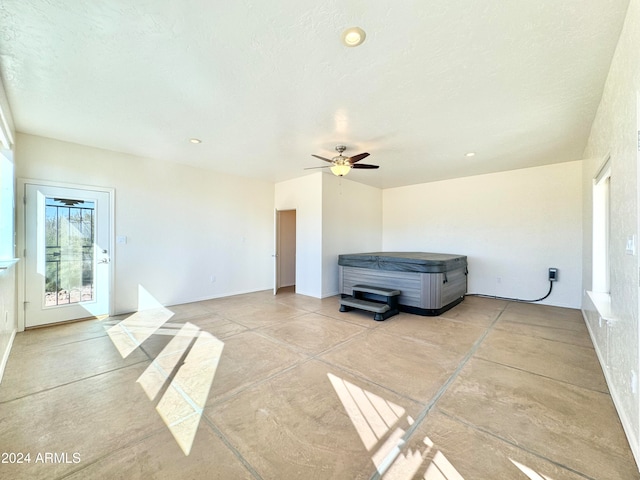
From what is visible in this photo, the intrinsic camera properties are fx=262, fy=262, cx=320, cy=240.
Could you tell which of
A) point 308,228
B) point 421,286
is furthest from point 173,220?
point 421,286

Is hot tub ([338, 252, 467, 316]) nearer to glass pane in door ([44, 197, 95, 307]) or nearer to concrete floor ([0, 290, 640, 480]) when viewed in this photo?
concrete floor ([0, 290, 640, 480])

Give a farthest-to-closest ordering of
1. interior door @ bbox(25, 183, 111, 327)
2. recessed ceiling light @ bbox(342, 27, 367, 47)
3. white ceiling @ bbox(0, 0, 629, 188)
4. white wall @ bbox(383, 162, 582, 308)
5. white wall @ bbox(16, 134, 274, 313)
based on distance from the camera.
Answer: white wall @ bbox(383, 162, 582, 308)
white wall @ bbox(16, 134, 274, 313)
interior door @ bbox(25, 183, 111, 327)
recessed ceiling light @ bbox(342, 27, 367, 47)
white ceiling @ bbox(0, 0, 629, 188)

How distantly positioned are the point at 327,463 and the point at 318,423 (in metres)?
0.33

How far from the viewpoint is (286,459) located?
1.56 meters

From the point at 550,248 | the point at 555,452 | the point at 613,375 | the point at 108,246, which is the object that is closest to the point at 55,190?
the point at 108,246

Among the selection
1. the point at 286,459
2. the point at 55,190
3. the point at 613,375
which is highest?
the point at 55,190

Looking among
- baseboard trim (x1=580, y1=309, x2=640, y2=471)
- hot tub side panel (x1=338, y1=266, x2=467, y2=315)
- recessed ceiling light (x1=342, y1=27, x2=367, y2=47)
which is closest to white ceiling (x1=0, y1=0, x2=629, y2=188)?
recessed ceiling light (x1=342, y1=27, x2=367, y2=47)

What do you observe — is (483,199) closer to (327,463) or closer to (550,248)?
(550,248)

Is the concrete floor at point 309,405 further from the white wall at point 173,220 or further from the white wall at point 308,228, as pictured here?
the white wall at point 308,228

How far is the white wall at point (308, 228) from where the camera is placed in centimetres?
565

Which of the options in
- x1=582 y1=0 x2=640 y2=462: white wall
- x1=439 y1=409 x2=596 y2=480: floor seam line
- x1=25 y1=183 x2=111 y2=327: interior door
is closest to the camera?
x1=439 y1=409 x2=596 y2=480: floor seam line

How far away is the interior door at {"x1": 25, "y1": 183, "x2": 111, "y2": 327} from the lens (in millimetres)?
3725

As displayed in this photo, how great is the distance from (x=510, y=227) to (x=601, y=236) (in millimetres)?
2240

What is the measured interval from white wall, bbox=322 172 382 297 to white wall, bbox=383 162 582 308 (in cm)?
96
